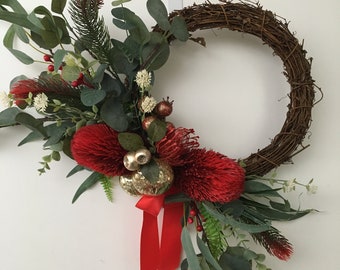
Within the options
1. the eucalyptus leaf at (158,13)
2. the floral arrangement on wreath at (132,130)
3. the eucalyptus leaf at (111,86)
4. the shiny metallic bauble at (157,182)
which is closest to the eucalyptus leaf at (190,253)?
the floral arrangement on wreath at (132,130)

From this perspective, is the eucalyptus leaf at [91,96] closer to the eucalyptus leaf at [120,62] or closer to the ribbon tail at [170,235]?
the eucalyptus leaf at [120,62]

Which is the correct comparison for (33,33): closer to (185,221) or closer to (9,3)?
(9,3)

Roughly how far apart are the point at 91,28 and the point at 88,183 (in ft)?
1.07

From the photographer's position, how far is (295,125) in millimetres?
844

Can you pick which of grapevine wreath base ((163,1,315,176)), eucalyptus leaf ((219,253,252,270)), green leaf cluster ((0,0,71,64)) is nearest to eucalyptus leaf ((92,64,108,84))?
green leaf cluster ((0,0,71,64))

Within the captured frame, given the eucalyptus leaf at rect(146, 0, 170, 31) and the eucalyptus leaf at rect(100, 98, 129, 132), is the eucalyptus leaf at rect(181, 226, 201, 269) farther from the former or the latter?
the eucalyptus leaf at rect(146, 0, 170, 31)

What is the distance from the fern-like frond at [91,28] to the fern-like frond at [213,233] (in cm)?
38

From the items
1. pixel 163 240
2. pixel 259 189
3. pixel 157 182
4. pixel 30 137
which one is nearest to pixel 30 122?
pixel 30 137

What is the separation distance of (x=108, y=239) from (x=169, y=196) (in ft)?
0.58

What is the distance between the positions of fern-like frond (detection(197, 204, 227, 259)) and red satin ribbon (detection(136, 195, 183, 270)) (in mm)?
80

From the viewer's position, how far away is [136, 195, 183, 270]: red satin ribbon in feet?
2.79

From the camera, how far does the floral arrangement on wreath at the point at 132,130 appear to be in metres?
Answer: 0.74

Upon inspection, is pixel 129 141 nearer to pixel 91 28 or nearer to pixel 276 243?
pixel 91 28

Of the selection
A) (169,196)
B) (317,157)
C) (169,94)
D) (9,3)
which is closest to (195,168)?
(169,196)
